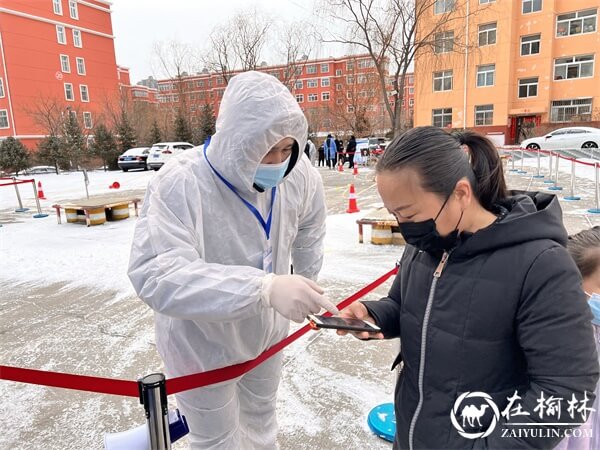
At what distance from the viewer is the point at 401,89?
16.0 meters

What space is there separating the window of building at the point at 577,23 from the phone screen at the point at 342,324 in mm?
31783

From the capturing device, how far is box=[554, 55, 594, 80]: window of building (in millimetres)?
25864

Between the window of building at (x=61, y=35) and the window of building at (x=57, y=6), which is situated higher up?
the window of building at (x=57, y=6)

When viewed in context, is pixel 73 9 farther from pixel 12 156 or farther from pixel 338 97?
pixel 338 97

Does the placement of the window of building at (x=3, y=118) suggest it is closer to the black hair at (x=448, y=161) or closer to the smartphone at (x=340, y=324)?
the smartphone at (x=340, y=324)

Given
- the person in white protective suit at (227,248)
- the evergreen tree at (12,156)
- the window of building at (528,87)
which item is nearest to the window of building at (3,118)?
the evergreen tree at (12,156)

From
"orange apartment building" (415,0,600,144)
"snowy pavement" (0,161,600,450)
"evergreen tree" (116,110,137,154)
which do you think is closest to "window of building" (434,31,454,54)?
"orange apartment building" (415,0,600,144)

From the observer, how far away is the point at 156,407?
135 centimetres

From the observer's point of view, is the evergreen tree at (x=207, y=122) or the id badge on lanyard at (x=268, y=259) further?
the evergreen tree at (x=207, y=122)

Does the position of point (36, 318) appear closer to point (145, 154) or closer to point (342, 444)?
point (342, 444)

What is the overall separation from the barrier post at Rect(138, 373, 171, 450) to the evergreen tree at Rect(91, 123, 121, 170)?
25889 millimetres

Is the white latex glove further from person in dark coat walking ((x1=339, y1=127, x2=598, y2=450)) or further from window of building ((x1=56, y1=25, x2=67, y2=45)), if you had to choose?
window of building ((x1=56, y1=25, x2=67, y2=45))

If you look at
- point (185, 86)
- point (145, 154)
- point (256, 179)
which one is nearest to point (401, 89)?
point (145, 154)

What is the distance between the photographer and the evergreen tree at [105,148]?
2497cm
